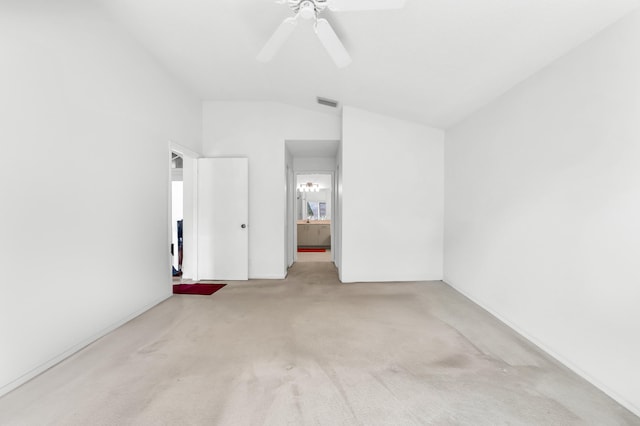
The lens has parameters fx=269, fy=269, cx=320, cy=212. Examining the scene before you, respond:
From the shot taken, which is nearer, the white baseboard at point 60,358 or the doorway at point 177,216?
the white baseboard at point 60,358

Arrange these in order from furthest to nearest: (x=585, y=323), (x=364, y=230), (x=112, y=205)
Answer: (x=364, y=230) → (x=112, y=205) → (x=585, y=323)

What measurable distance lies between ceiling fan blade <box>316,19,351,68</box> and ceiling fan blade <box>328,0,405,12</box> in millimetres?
139

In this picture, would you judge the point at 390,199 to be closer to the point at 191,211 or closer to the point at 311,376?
the point at 311,376

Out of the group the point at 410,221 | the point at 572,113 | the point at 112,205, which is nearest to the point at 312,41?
the point at 572,113

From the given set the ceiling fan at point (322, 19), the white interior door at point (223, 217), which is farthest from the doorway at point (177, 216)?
the ceiling fan at point (322, 19)

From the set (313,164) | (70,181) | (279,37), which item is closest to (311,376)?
(70,181)

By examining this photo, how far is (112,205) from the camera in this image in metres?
2.60

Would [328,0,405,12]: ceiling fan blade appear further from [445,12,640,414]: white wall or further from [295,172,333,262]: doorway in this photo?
[295,172,333,262]: doorway

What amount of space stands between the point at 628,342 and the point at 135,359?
3404mm

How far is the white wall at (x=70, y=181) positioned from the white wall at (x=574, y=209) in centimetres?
389

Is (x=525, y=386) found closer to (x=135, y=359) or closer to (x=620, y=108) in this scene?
(x=620, y=108)

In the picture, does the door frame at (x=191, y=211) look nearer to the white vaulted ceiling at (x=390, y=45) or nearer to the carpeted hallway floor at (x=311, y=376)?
the white vaulted ceiling at (x=390, y=45)

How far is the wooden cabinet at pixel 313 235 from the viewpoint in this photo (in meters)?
8.41

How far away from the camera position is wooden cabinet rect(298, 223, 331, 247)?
8.41 meters
